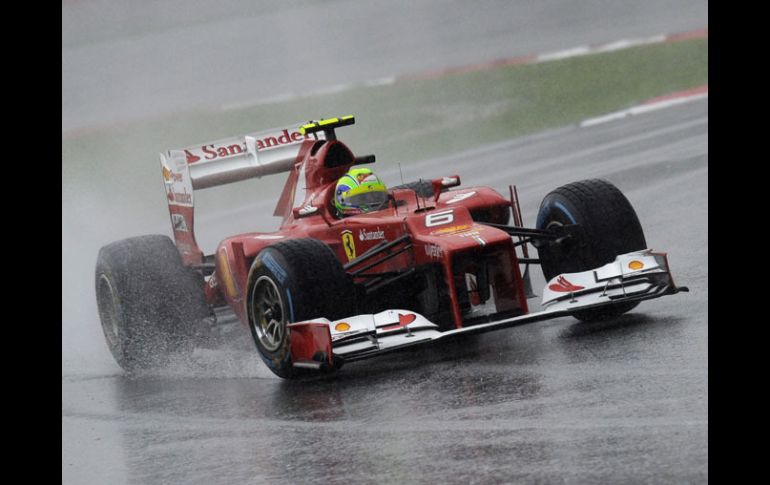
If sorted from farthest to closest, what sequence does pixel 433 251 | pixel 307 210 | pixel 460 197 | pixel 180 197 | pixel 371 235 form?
pixel 180 197 < pixel 307 210 < pixel 460 197 < pixel 371 235 < pixel 433 251

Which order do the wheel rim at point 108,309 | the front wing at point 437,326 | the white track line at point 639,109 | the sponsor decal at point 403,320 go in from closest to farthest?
the front wing at point 437,326 → the sponsor decal at point 403,320 → the wheel rim at point 108,309 → the white track line at point 639,109

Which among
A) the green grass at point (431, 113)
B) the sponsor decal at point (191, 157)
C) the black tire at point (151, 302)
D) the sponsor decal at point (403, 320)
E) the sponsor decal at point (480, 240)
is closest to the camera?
the sponsor decal at point (403, 320)

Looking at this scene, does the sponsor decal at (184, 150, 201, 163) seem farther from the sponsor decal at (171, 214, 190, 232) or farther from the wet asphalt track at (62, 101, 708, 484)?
the wet asphalt track at (62, 101, 708, 484)

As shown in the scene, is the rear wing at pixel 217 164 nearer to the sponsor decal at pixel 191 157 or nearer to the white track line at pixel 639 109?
the sponsor decal at pixel 191 157

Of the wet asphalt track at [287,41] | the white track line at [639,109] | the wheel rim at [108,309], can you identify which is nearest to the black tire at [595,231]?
the wheel rim at [108,309]

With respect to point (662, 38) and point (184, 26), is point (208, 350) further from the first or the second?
point (184, 26)

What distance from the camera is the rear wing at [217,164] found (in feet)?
37.6

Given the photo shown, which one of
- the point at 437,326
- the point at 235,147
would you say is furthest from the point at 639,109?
the point at 437,326

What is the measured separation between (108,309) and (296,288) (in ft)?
10.5

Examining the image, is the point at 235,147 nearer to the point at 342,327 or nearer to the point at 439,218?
the point at 439,218

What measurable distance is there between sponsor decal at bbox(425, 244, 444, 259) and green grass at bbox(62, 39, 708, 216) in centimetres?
1204

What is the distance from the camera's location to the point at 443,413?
7.57 m

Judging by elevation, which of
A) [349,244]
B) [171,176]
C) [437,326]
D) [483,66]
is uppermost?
[483,66]
